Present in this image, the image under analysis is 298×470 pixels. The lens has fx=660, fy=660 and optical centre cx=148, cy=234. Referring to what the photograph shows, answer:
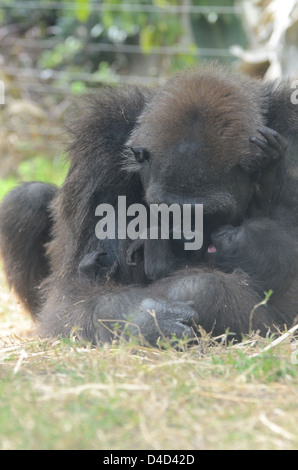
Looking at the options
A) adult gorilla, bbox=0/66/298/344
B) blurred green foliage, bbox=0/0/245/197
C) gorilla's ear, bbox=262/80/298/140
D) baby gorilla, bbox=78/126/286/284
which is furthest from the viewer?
blurred green foliage, bbox=0/0/245/197

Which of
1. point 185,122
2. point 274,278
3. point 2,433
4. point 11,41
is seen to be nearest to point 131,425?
point 2,433

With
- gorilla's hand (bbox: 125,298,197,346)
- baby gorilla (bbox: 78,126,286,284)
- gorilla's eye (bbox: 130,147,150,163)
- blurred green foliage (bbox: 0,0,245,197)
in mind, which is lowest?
gorilla's hand (bbox: 125,298,197,346)

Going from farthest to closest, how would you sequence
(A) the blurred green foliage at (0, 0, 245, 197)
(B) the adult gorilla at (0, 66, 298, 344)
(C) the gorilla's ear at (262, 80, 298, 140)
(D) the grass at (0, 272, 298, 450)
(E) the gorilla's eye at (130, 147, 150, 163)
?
(A) the blurred green foliage at (0, 0, 245, 197) < (C) the gorilla's ear at (262, 80, 298, 140) < (E) the gorilla's eye at (130, 147, 150, 163) < (B) the adult gorilla at (0, 66, 298, 344) < (D) the grass at (0, 272, 298, 450)

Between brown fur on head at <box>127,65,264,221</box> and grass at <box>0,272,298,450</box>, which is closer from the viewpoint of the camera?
grass at <box>0,272,298,450</box>

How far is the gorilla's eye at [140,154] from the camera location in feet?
14.2

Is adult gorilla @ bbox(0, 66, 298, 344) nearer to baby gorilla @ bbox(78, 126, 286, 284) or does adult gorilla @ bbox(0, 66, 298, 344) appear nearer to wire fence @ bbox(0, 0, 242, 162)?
baby gorilla @ bbox(78, 126, 286, 284)

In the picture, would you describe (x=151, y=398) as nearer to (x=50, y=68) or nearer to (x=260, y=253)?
(x=260, y=253)

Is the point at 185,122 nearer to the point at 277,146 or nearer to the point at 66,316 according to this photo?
the point at 277,146

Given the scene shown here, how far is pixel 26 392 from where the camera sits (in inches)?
122

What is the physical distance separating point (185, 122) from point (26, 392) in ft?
6.48

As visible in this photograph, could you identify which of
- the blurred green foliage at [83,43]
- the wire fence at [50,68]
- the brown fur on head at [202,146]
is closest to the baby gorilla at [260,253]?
the brown fur on head at [202,146]

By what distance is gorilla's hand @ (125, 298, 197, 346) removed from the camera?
158 inches
